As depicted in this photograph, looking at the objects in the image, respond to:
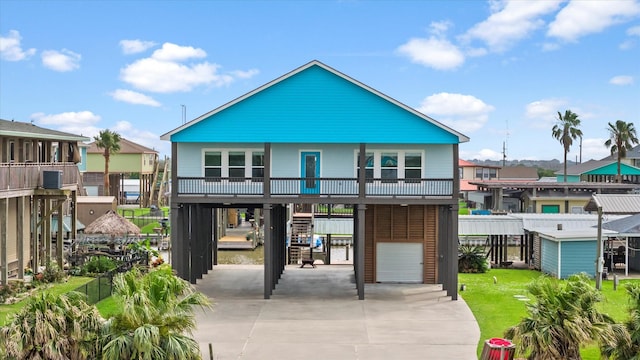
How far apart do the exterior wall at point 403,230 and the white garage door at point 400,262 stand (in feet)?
0.62

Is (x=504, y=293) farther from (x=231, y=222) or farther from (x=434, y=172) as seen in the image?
(x=231, y=222)

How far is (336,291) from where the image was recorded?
29.0m

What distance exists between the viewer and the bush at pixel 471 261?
114 feet

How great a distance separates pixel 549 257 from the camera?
111ft

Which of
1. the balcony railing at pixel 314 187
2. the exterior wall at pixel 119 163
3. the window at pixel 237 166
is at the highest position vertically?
the exterior wall at pixel 119 163

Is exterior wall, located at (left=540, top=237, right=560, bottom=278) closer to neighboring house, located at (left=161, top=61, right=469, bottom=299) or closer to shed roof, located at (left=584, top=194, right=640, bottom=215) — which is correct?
neighboring house, located at (left=161, top=61, right=469, bottom=299)

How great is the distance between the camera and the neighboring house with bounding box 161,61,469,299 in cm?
2727

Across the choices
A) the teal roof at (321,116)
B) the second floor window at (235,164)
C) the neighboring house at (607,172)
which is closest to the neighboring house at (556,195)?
the neighboring house at (607,172)

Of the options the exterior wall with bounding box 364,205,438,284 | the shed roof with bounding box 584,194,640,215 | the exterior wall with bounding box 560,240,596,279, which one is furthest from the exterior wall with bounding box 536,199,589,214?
the exterior wall with bounding box 364,205,438,284

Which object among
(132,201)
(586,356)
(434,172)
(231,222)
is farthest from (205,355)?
(132,201)

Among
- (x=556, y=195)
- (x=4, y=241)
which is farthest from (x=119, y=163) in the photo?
(x=4, y=241)

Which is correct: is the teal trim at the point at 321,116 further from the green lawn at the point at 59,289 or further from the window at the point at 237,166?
the green lawn at the point at 59,289

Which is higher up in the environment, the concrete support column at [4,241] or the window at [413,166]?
the window at [413,166]

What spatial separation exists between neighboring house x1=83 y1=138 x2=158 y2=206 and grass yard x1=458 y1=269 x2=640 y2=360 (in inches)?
1901
